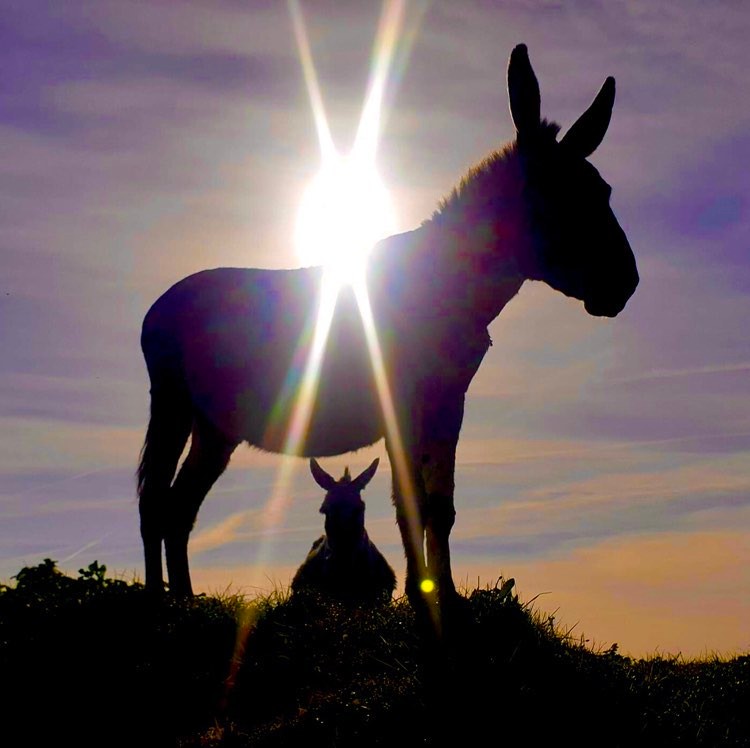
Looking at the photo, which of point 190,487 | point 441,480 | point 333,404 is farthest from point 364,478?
point 441,480

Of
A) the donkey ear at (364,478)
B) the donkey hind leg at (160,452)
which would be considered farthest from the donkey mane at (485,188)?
the donkey ear at (364,478)

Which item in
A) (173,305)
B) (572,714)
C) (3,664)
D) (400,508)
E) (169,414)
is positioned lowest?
(572,714)

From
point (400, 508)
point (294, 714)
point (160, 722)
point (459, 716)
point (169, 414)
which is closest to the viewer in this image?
point (459, 716)

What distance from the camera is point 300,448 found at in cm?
998

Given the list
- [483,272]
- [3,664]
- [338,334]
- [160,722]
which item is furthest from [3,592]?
[483,272]

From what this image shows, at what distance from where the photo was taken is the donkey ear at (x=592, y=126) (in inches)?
347

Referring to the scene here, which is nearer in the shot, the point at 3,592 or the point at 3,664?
the point at 3,664

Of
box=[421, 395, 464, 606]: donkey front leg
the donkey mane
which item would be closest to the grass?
box=[421, 395, 464, 606]: donkey front leg

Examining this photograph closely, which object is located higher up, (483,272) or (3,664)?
(483,272)

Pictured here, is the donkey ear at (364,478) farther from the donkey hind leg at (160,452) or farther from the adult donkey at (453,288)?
the adult donkey at (453,288)

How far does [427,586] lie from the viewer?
8.09 metres

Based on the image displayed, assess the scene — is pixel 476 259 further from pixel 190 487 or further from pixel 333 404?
pixel 190 487

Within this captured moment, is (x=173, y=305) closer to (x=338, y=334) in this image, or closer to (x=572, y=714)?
(x=338, y=334)

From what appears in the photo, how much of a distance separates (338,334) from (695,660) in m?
4.74
